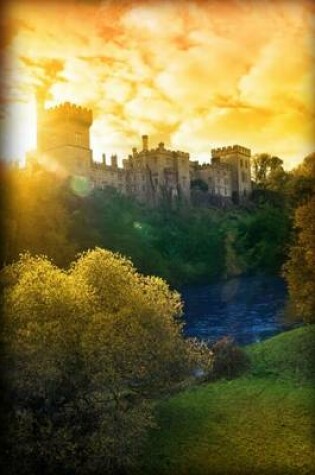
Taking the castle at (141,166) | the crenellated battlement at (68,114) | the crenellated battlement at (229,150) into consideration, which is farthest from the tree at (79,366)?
the crenellated battlement at (229,150)

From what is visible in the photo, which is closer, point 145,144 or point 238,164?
point 145,144

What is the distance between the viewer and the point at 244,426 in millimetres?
10984

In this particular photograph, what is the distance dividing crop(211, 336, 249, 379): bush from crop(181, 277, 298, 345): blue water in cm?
359

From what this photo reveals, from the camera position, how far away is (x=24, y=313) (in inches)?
375

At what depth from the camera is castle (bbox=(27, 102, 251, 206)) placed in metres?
38.1

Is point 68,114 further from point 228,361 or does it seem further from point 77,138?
point 228,361

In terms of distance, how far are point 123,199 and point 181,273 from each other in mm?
6338

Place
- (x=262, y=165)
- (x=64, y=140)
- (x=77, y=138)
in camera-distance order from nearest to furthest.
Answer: (x=64, y=140) → (x=77, y=138) → (x=262, y=165)

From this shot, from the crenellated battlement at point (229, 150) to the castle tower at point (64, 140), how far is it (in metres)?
16.7

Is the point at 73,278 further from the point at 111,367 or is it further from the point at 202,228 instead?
the point at 202,228

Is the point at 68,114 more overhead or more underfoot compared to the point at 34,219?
more overhead

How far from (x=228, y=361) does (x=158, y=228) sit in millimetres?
23993

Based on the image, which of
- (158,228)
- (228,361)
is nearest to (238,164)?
(158,228)

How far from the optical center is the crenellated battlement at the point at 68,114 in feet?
117
